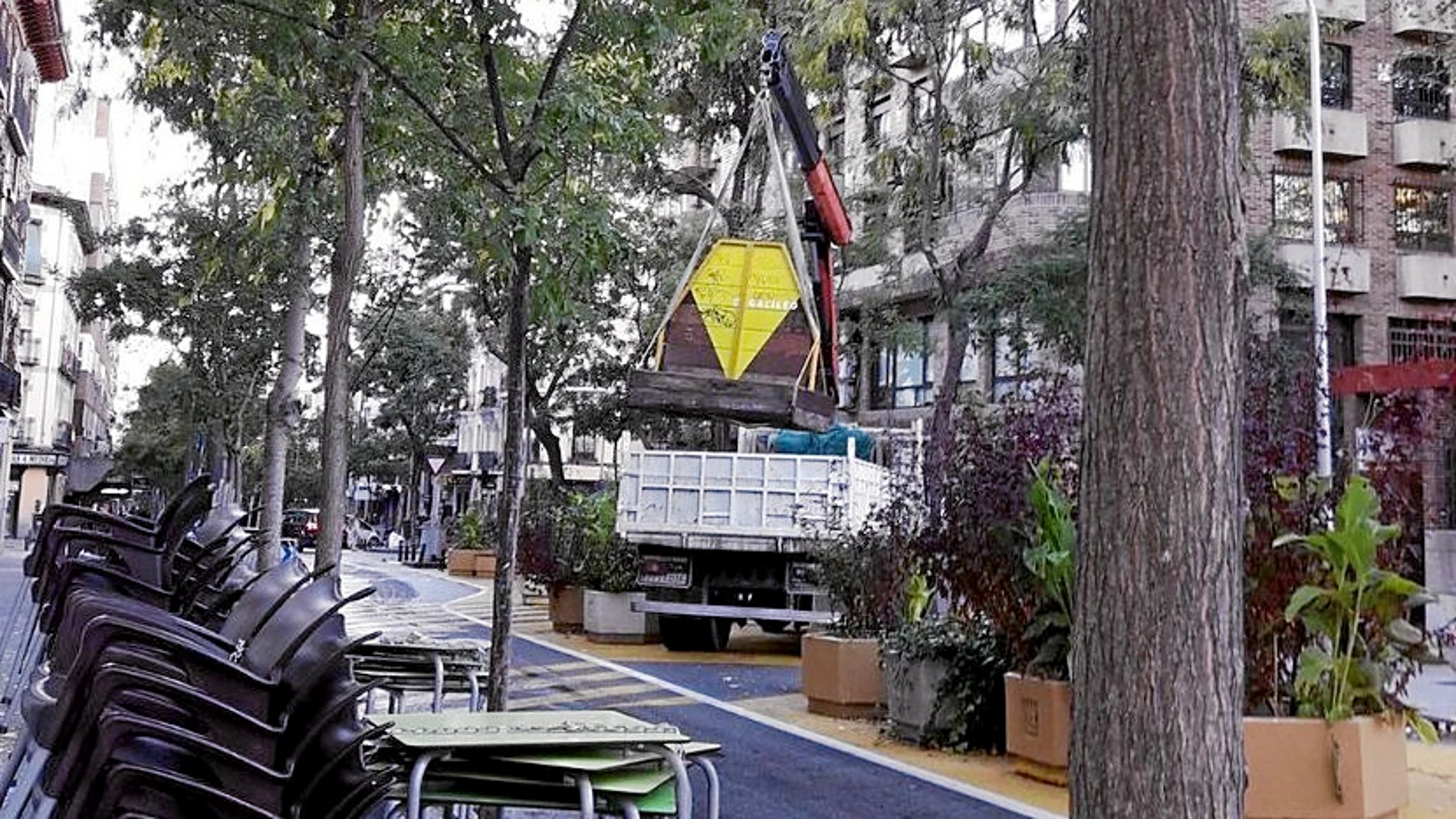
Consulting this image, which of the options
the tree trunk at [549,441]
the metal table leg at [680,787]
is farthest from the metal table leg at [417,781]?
the tree trunk at [549,441]

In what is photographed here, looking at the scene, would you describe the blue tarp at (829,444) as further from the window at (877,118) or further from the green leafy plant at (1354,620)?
the window at (877,118)

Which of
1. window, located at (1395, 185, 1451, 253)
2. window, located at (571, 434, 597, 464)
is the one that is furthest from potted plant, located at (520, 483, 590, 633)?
window, located at (571, 434, 597, 464)

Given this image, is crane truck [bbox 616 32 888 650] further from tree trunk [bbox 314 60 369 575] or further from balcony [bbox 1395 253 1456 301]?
balcony [bbox 1395 253 1456 301]

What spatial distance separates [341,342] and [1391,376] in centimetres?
1465

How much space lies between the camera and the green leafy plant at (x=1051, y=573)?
7594 millimetres

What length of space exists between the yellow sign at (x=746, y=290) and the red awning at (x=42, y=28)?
31.7m

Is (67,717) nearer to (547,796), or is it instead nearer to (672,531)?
(547,796)

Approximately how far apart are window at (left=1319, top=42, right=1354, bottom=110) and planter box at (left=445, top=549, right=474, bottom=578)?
21201 mm

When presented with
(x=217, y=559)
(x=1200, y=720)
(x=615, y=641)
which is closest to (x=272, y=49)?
(x=217, y=559)

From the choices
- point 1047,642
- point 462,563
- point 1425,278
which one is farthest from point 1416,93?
point 1047,642

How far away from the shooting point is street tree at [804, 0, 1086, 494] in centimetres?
1781

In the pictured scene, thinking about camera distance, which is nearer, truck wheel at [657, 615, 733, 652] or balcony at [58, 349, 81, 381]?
truck wheel at [657, 615, 733, 652]

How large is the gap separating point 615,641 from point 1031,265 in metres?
8.60

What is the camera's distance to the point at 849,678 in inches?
409
